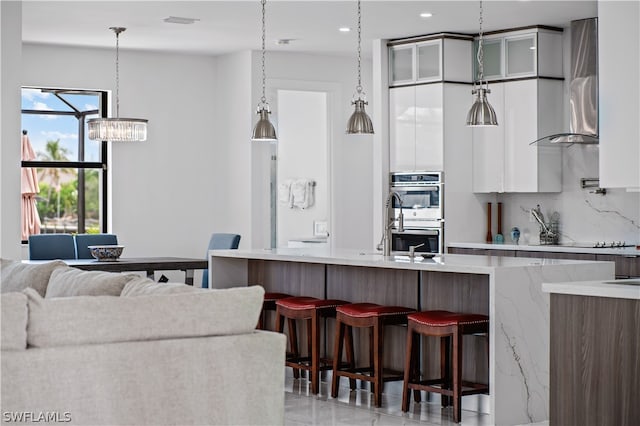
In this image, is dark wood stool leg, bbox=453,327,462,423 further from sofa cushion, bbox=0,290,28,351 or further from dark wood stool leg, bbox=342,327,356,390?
sofa cushion, bbox=0,290,28,351

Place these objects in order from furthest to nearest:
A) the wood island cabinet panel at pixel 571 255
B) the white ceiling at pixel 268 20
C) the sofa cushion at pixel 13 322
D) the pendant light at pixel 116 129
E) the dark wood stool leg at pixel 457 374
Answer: the pendant light at pixel 116 129, the wood island cabinet panel at pixel 571 255, the white ceiling at pixel 268 20, the dark wood stool leg at pixel 457 374, the sofa cushion at pixel 13 322

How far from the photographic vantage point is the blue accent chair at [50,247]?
8.73 metres

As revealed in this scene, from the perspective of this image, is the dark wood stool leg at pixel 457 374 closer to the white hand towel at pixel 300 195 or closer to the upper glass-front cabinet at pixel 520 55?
the upper glass-front cabinet at pixel 520 55

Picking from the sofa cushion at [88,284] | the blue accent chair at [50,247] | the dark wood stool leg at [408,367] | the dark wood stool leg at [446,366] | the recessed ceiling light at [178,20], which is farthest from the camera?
the blue accent chair at [50,247]

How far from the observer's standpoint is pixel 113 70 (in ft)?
33.8

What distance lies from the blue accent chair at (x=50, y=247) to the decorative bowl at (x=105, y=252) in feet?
1.41

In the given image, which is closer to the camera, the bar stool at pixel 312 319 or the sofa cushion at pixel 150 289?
the sofa cushion at pixel 150 289

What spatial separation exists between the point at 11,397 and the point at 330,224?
738cm

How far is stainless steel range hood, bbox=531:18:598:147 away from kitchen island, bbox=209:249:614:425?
239 cm

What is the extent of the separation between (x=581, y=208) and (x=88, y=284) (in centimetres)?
555

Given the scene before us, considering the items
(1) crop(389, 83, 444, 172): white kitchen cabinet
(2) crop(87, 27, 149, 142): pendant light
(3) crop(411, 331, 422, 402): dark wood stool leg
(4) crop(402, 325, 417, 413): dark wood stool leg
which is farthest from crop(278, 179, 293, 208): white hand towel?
(4) crop(402, 325, 417, 413): dark wood stool leg

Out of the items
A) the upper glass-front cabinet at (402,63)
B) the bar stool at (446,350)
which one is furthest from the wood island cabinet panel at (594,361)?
the upper glass-front cabinet at (402,63)

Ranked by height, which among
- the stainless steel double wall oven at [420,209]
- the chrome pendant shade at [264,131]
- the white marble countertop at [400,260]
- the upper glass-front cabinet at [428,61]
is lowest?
the white marble countertop at [400,260]

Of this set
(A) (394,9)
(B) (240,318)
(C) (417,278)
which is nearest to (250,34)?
(A) (394,9)
